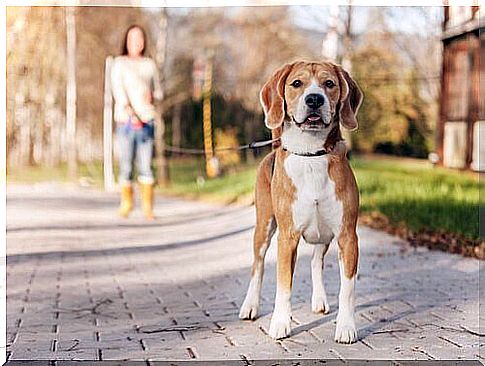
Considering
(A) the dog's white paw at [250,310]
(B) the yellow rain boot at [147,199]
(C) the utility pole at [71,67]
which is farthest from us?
(C) the utility pole at [71,67]

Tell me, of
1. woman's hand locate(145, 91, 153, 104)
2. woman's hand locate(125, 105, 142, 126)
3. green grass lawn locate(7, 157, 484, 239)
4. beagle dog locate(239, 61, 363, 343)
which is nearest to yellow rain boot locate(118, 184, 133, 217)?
woman's hand locate(125, 105, 142, 126)

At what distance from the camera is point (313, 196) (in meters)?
3.54

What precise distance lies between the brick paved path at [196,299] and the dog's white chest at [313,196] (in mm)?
495

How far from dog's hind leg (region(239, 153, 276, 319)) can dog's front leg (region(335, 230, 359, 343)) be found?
1.50ft

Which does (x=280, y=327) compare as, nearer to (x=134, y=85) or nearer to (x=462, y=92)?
(x=134, y=85)

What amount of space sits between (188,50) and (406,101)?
6.14 metres

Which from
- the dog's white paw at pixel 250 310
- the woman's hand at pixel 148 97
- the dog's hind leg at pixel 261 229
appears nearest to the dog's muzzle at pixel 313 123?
the dog's hind leg at pixel 261 229

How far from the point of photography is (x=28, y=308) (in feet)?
14.7

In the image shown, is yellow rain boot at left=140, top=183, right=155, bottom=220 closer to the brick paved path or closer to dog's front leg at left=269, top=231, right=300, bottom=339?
the brick paved path

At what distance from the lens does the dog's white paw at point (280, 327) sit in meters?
3.63

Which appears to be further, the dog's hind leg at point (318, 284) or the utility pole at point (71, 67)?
the utility pole at point (71, 67)

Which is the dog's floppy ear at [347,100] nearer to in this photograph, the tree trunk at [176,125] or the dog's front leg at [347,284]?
the dog's front leg at [347,284]

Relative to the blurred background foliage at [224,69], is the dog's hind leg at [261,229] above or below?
below

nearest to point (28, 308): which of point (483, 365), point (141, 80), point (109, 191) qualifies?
point (483, 365)
